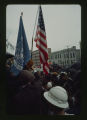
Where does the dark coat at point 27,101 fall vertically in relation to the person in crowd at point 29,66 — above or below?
below

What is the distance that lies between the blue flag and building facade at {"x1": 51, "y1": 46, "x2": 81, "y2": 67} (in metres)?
0.34

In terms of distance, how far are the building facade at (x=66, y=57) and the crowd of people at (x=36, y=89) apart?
12 centimetres

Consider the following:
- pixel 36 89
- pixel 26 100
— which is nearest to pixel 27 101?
pixel 26 100

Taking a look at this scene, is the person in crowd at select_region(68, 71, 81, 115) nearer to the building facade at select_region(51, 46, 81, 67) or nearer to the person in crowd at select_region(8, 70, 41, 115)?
the building facade at select_region(51, 46, 81, 67)

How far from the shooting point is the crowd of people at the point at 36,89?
7.80ft

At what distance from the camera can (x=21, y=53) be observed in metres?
2.50

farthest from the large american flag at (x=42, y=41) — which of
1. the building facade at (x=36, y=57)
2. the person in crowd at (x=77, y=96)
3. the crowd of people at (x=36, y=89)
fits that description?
the person in crowd at (x=77, y=96)

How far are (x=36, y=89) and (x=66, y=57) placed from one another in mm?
568

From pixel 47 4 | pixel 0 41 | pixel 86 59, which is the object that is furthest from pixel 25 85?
pixel 47 4

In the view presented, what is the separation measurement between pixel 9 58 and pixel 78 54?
0.88m

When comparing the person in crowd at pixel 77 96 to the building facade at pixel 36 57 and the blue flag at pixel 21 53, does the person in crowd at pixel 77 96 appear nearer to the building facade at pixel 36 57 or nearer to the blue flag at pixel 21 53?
the building facade at pixel 36 57

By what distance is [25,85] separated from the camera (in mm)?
2408

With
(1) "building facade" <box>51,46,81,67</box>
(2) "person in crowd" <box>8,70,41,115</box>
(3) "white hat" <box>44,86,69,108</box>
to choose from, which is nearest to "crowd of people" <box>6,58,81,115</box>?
(2) "person in crowd" <box>8,70,41,115</box>

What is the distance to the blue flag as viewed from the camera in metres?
2.46
